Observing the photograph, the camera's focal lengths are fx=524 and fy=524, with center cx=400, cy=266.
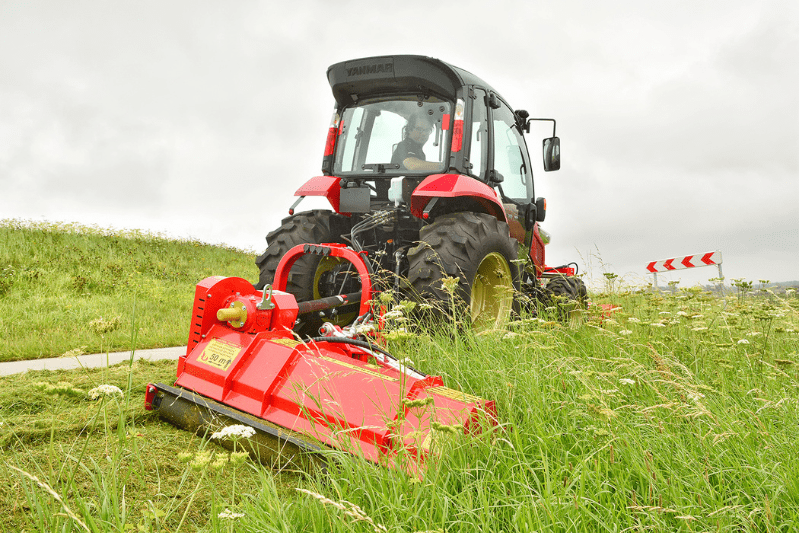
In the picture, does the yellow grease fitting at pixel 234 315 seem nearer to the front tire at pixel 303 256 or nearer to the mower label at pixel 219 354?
the mower label at pixel 219 354

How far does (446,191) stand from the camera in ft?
11.3

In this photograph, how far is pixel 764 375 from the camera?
2.74 m

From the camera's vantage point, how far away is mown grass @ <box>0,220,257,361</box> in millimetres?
5125

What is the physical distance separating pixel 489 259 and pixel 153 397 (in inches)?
92.6

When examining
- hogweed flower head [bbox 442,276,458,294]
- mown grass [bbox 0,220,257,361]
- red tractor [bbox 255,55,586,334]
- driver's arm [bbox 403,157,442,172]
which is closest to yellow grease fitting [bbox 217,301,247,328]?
mown grass [bbox 0,220,257,361]

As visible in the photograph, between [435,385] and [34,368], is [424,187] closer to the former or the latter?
[435,385]

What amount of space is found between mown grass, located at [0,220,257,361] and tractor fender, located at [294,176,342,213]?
162 centimetres

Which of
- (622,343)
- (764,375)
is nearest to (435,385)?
(622,343)

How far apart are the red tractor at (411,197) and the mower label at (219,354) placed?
0.91 metres

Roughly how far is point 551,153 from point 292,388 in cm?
365

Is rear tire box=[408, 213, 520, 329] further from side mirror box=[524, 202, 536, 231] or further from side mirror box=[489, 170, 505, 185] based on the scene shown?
side mirror box=[524, 202, 536, 231]

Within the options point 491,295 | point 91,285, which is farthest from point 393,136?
point 91,285

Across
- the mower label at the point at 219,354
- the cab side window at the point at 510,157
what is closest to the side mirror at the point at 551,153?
the cab side window at the point at 510,157

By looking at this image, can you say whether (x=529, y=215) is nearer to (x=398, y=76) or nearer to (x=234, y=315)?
(x=398, y=76)
